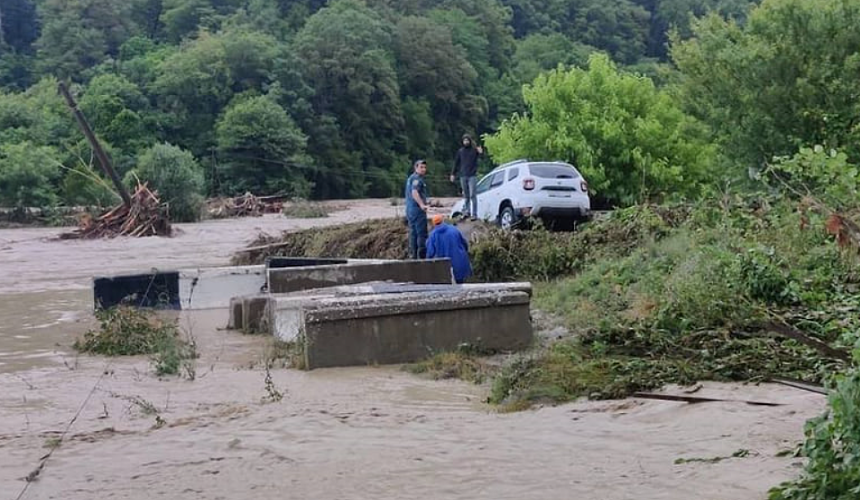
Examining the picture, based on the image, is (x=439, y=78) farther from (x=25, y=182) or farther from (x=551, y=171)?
(x=551, y=171)

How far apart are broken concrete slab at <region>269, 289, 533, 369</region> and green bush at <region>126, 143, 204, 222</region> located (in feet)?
148

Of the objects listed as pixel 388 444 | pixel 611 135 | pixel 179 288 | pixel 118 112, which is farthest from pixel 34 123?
pixel 388 444

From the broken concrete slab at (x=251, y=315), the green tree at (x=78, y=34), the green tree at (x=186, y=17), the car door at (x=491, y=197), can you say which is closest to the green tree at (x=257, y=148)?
the green tree at (x=78, y=34)

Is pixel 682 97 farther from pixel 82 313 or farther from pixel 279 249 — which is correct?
pixel 82 313

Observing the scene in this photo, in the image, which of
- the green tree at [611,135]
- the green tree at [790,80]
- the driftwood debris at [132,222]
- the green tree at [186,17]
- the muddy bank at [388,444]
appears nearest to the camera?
the muddy bank at [388,444]

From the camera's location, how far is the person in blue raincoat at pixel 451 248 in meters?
16.1

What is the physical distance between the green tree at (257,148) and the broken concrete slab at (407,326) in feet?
223

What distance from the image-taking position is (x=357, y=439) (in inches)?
300

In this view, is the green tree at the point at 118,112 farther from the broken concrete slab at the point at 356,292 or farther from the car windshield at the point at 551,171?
the broken concrete slab at the point at 356,292

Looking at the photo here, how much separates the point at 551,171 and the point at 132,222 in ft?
83.0

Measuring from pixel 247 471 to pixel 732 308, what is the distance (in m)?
5.53

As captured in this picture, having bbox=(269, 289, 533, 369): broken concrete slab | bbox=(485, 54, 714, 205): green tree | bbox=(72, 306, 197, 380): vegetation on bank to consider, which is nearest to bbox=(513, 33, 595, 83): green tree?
bbox=(485, 54, 714, 205): green tree

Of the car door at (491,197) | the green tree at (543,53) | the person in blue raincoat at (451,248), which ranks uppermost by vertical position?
the green tree at (543,53)

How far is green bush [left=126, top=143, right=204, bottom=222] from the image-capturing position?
55500mm
